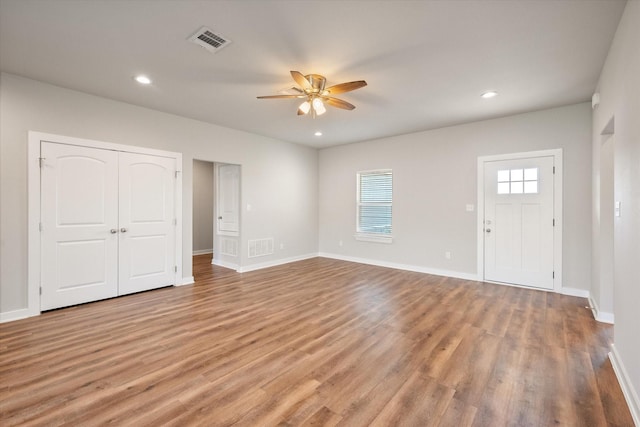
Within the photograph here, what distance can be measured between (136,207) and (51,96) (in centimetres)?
163

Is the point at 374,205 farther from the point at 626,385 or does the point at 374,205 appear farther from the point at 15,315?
the point at 15,315

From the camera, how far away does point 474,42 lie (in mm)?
2543

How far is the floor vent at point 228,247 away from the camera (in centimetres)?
587

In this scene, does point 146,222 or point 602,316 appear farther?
point 146,222

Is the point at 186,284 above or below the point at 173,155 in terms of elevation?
below

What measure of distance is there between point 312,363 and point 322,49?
279 cm

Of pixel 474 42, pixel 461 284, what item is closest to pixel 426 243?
pixel 461 284

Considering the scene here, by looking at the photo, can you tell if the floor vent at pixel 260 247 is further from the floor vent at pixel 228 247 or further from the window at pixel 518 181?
the window at pixel 518 181

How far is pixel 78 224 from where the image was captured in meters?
3.67

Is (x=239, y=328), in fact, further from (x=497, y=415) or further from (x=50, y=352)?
(x=497, y=415)

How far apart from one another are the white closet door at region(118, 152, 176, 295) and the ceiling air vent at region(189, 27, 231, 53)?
7.87 feet

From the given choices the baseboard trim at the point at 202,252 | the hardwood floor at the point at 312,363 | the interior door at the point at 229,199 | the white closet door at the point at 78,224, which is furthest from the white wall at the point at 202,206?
the hardwood floor at the point at 312,363

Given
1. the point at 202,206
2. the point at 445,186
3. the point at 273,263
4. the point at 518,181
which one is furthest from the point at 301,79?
the point at 202,206

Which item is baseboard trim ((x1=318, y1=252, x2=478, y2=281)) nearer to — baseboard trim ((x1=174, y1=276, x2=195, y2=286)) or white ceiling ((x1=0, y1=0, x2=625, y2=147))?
white ceiling ((x1=0, y1=0, x2=625, y2=147))
